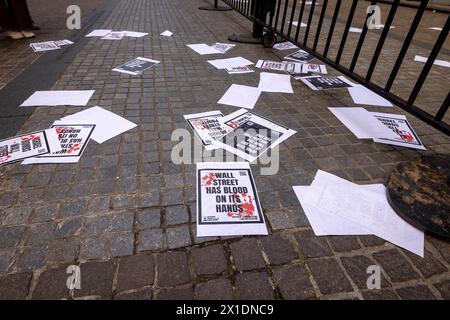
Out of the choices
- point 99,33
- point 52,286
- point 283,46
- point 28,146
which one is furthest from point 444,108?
point 99,33

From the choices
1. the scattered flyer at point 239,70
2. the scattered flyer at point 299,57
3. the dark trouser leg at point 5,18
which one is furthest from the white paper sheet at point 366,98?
the dark trouser leg at point 5,18

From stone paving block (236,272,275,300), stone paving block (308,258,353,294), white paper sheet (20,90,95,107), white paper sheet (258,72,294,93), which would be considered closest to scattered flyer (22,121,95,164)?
white paper sheet (20,90,95,107)

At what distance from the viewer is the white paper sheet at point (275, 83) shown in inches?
111

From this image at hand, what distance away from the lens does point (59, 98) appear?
243 centimetres

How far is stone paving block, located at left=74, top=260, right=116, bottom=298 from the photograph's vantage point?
1.08 metres

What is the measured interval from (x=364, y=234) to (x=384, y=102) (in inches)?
72.4

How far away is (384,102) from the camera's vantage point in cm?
266

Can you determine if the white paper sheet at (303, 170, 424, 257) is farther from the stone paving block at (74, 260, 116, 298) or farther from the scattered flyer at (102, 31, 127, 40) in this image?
the scattered flyer at (102, 31, 127, 40)

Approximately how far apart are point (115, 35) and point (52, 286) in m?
4.27

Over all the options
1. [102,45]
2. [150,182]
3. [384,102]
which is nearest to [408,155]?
[384,102]

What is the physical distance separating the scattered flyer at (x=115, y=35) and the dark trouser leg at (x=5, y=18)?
131 centimetres

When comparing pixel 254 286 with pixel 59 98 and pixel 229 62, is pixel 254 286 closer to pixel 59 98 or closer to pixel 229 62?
pixel 59 98

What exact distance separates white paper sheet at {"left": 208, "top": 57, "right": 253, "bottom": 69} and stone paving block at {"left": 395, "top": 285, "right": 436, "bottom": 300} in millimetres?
2844

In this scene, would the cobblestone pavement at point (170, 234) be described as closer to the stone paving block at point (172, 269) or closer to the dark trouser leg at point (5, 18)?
the stone paving block at point (172, 269)
